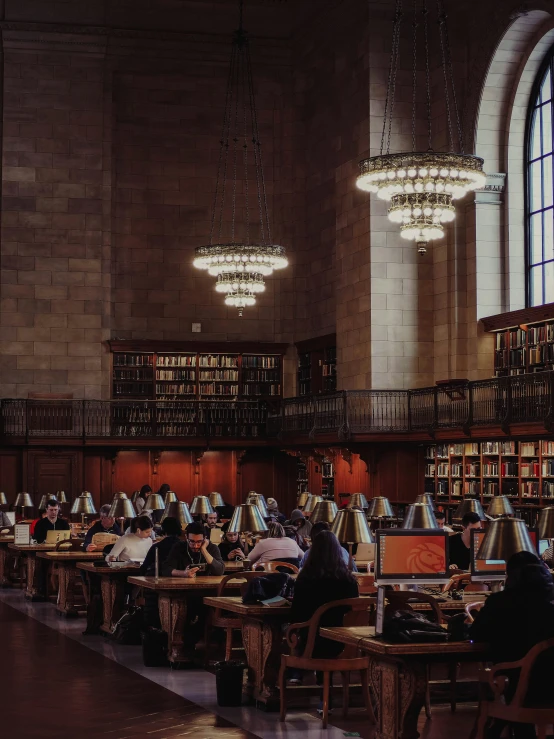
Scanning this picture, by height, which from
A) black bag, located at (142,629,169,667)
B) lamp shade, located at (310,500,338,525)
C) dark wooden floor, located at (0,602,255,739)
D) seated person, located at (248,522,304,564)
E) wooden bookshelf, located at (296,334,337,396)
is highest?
wooden bookshelf, located at (296,334,337,396)

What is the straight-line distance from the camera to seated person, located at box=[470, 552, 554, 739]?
18.5 feet

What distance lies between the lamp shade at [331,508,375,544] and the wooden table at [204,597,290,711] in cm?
73

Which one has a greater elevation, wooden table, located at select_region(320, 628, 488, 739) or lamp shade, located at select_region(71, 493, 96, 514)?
lamp shade, located at select_region(71, 493, 96, 514)

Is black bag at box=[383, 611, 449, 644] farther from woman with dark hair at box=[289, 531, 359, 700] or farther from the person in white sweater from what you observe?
the person in white sweater

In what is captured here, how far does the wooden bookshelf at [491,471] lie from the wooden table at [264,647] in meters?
10.4

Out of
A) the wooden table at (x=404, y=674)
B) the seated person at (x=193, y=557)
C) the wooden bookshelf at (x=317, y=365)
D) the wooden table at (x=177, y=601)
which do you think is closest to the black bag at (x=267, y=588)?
the wooden table at (x=177, y=601)

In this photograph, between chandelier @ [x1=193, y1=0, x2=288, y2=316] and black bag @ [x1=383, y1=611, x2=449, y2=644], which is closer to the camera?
black bag @ [x1=383, y1=611, x2=449, y2=644]

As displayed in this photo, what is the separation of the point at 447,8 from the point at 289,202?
19.9ft

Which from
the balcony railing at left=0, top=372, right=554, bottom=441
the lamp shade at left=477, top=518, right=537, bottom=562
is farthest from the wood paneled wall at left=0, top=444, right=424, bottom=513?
the lamp shade at left=477, top=518, right=537, bottom=562

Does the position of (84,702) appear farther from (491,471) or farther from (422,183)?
(491,471)

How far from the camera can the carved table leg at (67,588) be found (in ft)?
41.7

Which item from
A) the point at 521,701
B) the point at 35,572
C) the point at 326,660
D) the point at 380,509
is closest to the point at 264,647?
the point at 326,660

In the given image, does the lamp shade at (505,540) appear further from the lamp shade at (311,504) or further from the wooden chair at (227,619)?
the lamp shade at (311,504)

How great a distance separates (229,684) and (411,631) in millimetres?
1922
